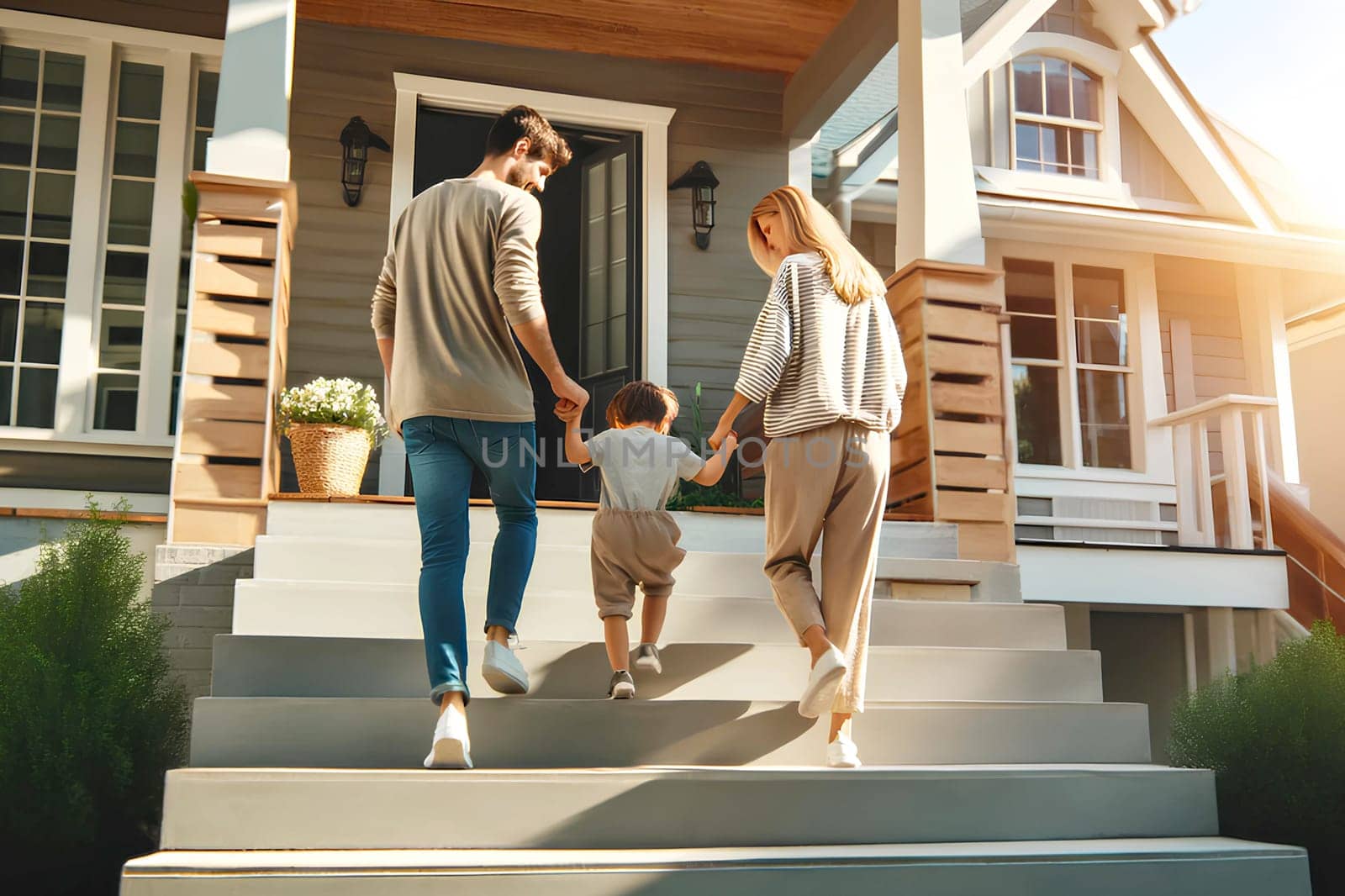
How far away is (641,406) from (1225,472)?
15.6ft

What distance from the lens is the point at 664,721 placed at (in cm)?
285

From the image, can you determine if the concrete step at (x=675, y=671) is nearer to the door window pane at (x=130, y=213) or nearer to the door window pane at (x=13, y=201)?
the door window pane at (x=130, y=213)

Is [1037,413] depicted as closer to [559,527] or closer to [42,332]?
[559,527]

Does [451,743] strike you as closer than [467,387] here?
Yes

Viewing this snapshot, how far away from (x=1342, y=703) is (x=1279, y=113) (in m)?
10.3

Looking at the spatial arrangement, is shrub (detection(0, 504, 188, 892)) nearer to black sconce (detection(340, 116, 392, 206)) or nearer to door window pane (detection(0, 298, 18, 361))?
door window pane (detection(0, 298, 18, 361))

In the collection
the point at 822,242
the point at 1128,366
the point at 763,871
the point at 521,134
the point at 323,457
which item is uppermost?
the point at 1128,366

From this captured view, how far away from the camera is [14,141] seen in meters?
5.93

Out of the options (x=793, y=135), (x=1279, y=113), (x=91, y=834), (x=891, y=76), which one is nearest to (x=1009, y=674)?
(x=91, y=834)

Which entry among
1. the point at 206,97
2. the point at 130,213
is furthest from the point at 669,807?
the point at 206,97

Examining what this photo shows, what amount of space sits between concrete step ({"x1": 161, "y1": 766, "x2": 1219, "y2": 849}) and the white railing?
394 centimetres

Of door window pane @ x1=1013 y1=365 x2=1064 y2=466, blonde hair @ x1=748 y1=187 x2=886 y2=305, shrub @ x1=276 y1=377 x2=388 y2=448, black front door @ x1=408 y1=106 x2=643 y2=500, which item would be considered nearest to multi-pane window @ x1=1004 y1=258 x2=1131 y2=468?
door window pane @ x1=1013 y1=365 x2=1064 y2=466

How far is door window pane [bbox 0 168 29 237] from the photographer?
19.3ft

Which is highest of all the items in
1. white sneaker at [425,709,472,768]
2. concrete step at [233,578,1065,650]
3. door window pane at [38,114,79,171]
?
door window pane at [38,114,79,171]
